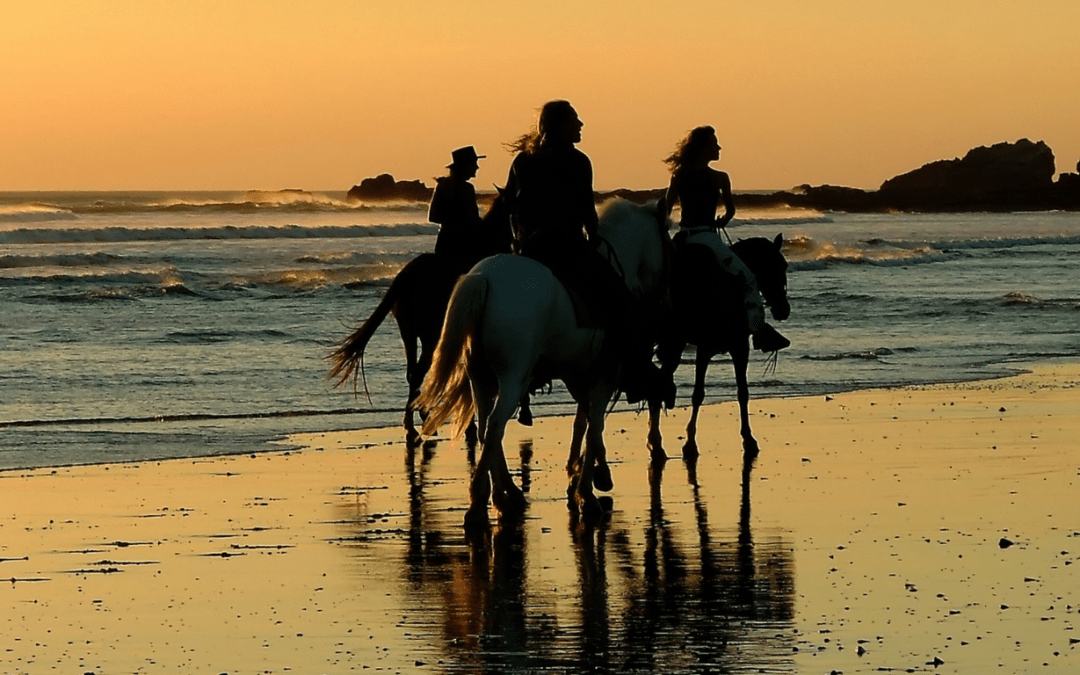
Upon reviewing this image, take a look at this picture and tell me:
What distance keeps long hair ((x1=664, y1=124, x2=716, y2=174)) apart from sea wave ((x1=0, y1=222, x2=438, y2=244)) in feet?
129

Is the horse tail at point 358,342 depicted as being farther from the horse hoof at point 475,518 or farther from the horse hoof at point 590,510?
the horse hoof at point 590,510

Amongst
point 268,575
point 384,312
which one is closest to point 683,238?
point 384,312

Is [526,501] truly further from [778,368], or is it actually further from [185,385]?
[778,368]

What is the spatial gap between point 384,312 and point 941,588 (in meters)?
4.96

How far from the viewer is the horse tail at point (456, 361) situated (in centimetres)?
819

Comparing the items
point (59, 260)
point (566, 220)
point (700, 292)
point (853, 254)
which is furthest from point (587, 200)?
point (853, 254)

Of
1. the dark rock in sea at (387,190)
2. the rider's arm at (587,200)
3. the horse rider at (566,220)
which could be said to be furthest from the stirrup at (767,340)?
the dark rock in sea at (387,190)

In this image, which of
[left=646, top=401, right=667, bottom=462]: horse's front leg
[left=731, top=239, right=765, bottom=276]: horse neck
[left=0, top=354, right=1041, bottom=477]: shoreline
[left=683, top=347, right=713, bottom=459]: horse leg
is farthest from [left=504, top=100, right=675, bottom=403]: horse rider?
[left=0, top=354, right=1041, bottom=477]: shoreline

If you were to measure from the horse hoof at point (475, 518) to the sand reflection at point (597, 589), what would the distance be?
76 millimetres

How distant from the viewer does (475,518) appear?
8.68 metres

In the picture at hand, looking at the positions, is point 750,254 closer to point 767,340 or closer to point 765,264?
point 765,264

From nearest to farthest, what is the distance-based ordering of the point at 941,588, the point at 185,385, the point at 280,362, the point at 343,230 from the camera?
the point at 941,588
the point at 185,385
the point at 280,362
the point at 343,230

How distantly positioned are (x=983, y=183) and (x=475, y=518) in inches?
4720

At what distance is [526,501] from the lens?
956 cm
